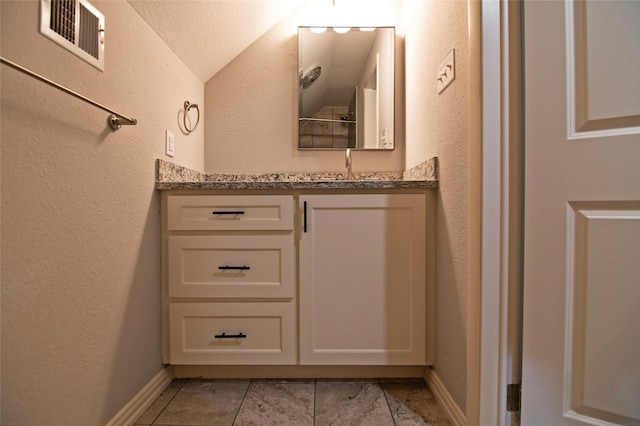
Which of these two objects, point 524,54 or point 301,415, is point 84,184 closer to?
point 301,415

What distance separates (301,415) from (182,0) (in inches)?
67.9

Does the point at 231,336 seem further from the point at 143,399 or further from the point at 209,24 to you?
the point at 209,24

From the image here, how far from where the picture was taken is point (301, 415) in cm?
108

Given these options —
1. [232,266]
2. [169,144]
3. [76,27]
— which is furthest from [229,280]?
[76,27]

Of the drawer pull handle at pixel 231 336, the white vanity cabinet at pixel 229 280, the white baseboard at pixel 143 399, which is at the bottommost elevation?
the white baseboard at pixel 143 399

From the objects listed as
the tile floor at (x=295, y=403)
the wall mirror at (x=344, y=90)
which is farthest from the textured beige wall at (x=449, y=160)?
the wall mirror at (x=344, y=90)

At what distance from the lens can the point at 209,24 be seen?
1404 millimetres

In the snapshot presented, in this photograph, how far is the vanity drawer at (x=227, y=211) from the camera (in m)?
1.27

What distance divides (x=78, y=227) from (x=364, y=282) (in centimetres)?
101

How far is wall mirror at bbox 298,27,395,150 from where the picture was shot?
69.7 inches

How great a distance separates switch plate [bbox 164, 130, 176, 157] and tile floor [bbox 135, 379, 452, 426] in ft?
3.43

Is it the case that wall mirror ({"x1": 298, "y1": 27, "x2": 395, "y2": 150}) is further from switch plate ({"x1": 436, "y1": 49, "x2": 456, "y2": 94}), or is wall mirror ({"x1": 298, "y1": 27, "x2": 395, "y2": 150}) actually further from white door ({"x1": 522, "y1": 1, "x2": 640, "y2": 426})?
white door ({"x1": 522, "y1": 1, "x2": 640, "y2": 426})

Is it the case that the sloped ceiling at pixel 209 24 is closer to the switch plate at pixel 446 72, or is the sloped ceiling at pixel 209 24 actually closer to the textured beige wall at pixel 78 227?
the textured beige wall at pixel 78 227

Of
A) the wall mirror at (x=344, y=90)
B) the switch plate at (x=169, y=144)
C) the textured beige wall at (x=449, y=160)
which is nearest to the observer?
the textured beige wall at (x=449, y=160)
